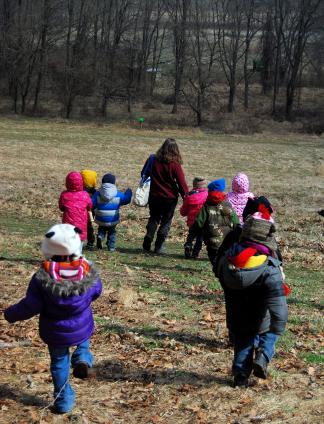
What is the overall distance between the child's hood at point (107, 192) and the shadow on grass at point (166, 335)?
15.7 feet

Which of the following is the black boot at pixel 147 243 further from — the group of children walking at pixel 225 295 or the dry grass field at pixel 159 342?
the group of children walking at pixel 225 295

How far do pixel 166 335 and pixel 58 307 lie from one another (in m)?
2.71

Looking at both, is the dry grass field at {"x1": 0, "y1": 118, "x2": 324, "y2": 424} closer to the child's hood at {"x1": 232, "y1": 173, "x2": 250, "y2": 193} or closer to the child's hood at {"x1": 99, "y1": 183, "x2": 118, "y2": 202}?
the child's hood at {"x1": 99, "y1": 183, "x2": 118, "y2": 202}

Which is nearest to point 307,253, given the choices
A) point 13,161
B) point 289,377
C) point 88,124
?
point 289,377

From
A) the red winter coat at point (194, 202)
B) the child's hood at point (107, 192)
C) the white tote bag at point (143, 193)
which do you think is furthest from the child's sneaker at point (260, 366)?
the child's hood at point (107, 192)

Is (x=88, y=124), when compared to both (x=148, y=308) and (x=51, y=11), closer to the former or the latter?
(x=51, y=11)

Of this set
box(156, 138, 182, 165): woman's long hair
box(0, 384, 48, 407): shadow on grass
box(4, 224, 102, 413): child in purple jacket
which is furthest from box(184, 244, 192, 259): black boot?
box(4, 224, 102, 413): child in purple jacket

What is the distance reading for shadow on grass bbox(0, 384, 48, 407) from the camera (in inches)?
219

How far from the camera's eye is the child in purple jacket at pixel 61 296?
493 cm

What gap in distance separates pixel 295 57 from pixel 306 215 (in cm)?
4972

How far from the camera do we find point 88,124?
51.3 meters

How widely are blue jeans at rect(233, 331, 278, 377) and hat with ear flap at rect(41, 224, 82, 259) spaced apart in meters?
1.82

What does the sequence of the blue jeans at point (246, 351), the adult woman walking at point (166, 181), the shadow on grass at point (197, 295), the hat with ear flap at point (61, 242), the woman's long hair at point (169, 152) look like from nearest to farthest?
1. the hat with ear flap at point (61, 242)
2. the blue jeans at point (246, 351)
3. the shadow on grass at point (197, 295)
4. the woman's long hair at point (169, 152)
5. the adult woman walking at point (166, 181)

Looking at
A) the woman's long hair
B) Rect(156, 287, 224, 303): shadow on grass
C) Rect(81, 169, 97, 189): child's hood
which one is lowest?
Rect(156, 287, 224, 303): shadow on grass
